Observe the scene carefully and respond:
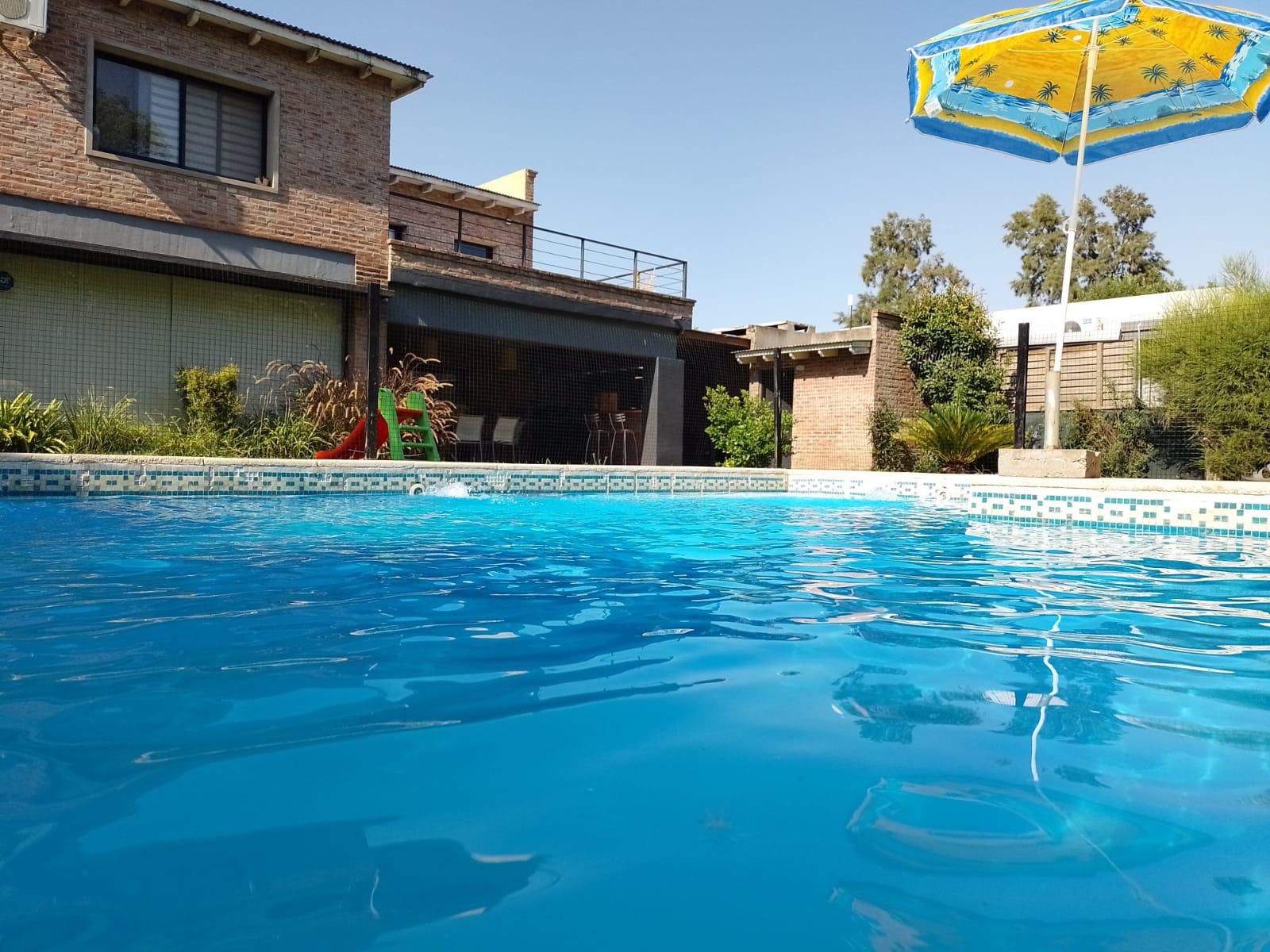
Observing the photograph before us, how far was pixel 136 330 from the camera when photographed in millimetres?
11453

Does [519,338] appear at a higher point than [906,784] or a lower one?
higher

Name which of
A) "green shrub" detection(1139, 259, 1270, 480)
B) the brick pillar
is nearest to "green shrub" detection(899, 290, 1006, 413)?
"green shrub" detection(1139, 259, 1270, 480)

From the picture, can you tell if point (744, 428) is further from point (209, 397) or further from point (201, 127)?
point (201, 127)

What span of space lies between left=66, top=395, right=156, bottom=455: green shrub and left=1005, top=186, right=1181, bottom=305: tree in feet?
102

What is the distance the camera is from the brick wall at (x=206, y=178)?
10539 mm

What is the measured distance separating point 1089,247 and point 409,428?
31650mm

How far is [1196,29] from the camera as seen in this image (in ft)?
30.0

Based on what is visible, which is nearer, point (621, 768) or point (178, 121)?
point (621, 768)

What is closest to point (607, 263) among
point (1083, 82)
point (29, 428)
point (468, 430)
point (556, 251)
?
point (556, 251)

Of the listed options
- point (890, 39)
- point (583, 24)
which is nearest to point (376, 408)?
point (583, 24)

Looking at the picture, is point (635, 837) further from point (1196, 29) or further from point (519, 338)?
point (519, 338)

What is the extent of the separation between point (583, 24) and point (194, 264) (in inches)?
270

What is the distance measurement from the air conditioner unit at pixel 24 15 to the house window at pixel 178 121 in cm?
98

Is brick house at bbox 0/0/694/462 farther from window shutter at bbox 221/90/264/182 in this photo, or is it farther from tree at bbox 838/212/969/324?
tree at bbox 838/212/969/324
